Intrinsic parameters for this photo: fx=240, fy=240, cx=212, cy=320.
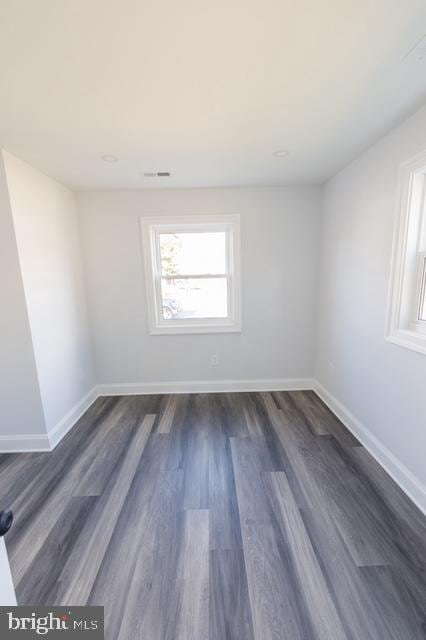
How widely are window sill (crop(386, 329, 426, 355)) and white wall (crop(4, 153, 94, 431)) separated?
2.84 meters

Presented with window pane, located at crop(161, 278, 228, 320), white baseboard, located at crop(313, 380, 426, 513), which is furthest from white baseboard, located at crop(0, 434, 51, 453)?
white baseboard, located at crop(313, 380, 426, 513)

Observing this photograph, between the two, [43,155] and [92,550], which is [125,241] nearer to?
[43,155]

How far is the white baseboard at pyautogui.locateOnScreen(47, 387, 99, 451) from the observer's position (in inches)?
86.2

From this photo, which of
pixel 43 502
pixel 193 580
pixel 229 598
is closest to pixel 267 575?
pixel 229 598

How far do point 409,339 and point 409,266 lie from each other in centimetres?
52

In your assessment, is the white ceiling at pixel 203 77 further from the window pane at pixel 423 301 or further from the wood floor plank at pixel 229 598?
the wood floor plank at pixel 229 598

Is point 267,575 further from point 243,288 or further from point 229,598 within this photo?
point 243,288

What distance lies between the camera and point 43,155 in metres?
1.91

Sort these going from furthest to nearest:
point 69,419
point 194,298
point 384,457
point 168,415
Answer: point 194,298, point 168,415, point 69,419, point 384,457

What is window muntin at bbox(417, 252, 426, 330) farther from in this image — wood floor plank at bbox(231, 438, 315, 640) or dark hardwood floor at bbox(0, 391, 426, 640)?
wood floor plank at bbox(231, 438, 315, 640)

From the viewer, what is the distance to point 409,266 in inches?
67.5

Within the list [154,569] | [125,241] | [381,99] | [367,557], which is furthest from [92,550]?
[381,99]

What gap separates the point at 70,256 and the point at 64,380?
130cm

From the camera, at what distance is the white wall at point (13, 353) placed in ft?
6.12
